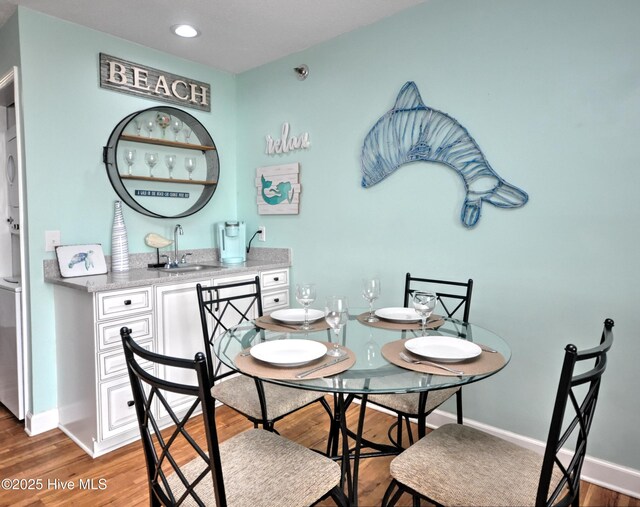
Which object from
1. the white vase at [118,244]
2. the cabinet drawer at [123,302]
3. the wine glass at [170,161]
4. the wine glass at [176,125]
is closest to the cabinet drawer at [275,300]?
A: the cabinet drawer at [123,302]

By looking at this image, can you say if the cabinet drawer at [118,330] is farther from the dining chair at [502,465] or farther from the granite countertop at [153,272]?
the dining chair at [502,465]

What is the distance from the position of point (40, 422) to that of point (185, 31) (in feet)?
8.38

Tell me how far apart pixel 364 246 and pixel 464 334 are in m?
1.14

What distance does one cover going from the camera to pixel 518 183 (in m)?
2.16

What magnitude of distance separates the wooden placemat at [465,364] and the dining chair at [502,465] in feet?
0.79

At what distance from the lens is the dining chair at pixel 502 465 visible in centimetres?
105

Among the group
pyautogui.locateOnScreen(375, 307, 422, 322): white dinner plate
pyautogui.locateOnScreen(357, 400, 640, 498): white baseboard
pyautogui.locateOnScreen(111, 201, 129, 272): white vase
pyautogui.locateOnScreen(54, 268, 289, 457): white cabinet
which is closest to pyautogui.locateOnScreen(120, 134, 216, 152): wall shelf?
pyautogui.locateOnScreen(111, 201, 129, 272): white vase

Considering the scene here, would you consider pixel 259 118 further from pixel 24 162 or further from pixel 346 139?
pixel 24 162

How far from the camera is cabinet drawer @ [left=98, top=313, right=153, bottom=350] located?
7.31 feet

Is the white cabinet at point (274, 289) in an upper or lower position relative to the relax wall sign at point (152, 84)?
lower

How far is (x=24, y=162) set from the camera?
95.3 inches

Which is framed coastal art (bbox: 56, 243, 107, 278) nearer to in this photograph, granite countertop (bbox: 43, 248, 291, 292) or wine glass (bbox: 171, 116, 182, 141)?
granite countertop (bbox: 43, 248, 291, 292)

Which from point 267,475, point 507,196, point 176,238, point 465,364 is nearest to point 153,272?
point 176,238

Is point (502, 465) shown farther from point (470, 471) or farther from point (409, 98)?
point (409, 98)
